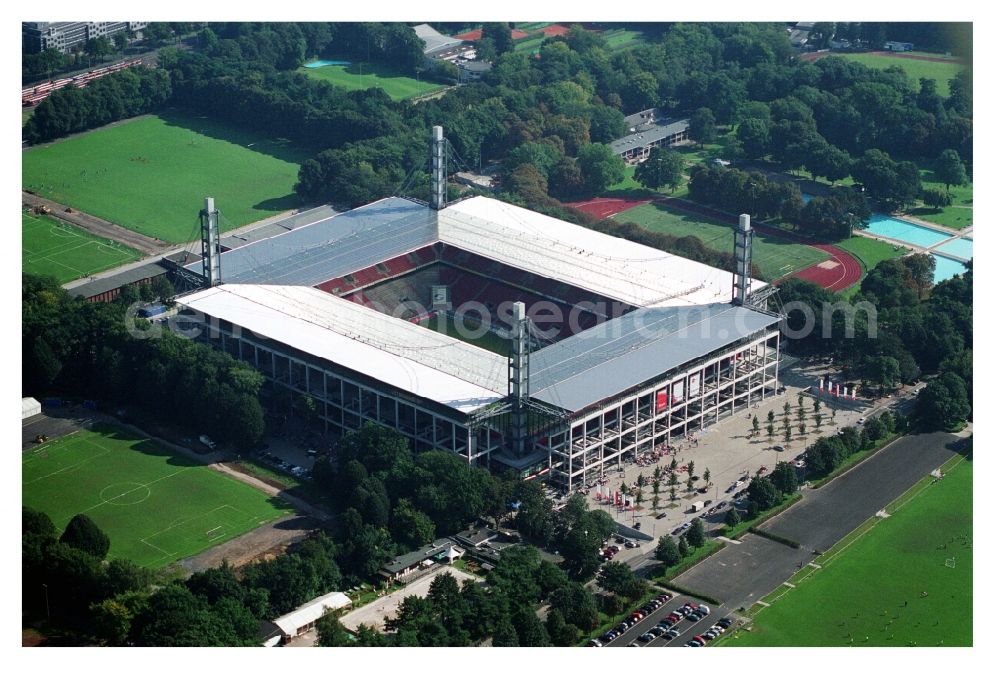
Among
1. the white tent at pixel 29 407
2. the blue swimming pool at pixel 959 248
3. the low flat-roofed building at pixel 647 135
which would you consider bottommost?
the white tent at pixel 29 407

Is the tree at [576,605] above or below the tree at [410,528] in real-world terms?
below

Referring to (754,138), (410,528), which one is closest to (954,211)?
(754,138)

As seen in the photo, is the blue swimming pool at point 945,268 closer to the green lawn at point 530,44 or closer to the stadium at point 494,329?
the stadium at point 494,329

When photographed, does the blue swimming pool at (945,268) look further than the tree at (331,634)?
Yes

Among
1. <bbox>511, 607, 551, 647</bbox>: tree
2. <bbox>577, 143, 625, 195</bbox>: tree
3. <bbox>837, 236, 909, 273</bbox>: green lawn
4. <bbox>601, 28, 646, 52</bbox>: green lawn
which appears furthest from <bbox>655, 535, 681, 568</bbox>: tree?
<bbox>601, 28, 646, 52</bbox>: green lawn

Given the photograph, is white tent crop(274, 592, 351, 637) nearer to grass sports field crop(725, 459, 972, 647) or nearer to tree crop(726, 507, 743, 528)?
grass sports field crop(725, 459, 972, 647)

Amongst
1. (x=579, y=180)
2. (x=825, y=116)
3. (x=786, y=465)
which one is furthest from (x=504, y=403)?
(x=825, y=116)

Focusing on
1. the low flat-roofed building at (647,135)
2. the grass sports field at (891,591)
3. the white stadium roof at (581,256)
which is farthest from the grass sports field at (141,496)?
the low flat-roofed building at (647,135)

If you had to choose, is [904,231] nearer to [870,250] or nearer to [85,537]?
[870,250]

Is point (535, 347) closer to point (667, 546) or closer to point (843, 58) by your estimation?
point (667, 546)
